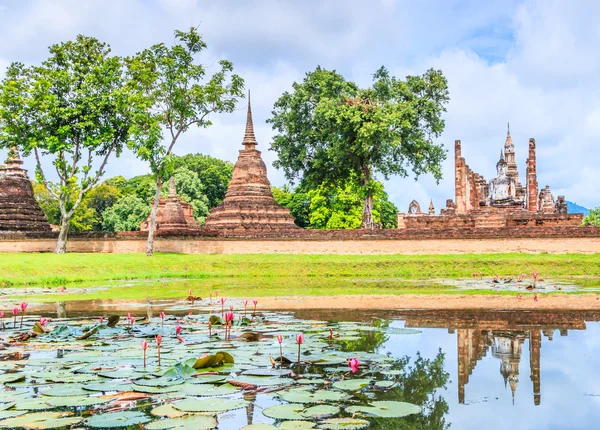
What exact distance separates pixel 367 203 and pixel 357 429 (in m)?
33.1

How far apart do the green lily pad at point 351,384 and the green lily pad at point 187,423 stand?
4.21ft

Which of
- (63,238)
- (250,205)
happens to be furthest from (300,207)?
(63,238)

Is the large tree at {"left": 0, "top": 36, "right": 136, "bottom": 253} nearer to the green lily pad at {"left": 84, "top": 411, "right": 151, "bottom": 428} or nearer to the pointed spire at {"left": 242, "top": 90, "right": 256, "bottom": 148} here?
the pointed spire at {"left": 242, "top": 90, "right": 256, "bottom": 148}

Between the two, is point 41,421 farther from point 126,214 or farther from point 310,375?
point 126,214

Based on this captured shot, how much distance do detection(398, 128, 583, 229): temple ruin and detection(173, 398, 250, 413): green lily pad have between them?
1108 inches

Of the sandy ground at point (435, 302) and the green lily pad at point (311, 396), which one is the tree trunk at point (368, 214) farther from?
the green lily pad at point (311, 396)

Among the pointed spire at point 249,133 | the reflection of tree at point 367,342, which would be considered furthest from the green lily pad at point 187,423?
the pointed spire at point 249,133

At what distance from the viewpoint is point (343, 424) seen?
466 centimetres

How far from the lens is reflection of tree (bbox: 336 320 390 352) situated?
7.79m

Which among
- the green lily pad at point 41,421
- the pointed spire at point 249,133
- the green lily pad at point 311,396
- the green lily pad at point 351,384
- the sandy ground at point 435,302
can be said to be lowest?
the green lily pad at point 41,421

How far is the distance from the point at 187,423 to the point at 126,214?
56.7 meters

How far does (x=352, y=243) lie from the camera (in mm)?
31719

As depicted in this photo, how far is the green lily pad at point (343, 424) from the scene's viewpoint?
15.1 feet

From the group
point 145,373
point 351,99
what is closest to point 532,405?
point 145,373
